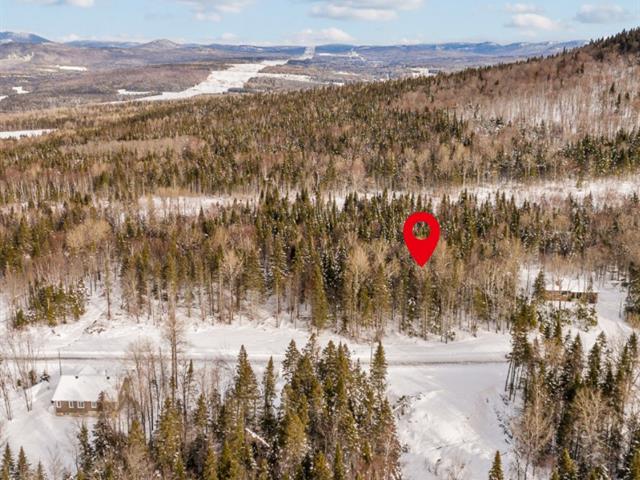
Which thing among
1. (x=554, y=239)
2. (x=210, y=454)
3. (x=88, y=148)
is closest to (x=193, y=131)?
(x=88, y=148)

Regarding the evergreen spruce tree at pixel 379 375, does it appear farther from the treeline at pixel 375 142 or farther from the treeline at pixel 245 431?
the treeline at pixel 375 142

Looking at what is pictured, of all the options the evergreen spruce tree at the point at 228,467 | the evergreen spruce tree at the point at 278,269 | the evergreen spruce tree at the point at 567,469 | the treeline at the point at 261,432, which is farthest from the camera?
the evergreen spruce tree at the point at 278,269

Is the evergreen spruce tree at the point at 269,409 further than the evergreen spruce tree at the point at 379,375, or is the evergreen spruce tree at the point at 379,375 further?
the evergreen spruce tree at the point at 379,375

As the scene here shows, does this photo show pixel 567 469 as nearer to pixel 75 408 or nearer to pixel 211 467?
pixel 211 467

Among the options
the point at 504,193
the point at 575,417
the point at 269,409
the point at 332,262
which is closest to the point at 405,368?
the point at 269,409

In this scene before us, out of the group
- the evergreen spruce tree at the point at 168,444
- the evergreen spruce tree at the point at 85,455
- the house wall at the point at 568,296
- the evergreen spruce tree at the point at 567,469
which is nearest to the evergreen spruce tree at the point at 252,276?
the evergreen spruce tree at the point at 168,444

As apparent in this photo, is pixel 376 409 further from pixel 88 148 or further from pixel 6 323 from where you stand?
pixel 88 148
